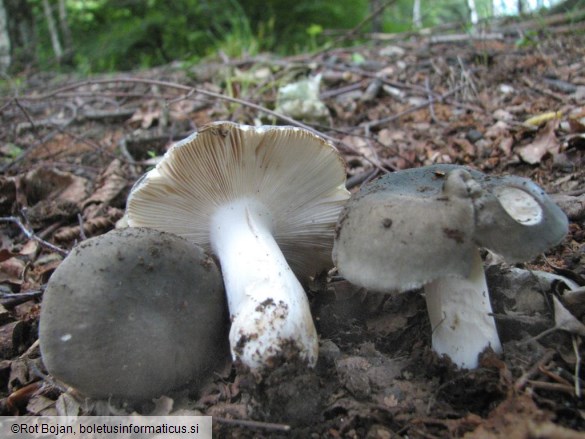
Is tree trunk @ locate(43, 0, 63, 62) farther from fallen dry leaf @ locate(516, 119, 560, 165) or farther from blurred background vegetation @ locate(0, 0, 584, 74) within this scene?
fallen dry leaf @ locate(516, 119, 560, 165)

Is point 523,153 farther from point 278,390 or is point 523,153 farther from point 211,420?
point 211,420

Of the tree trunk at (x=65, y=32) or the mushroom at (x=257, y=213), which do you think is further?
the tree trunk at (x=65, y=32)

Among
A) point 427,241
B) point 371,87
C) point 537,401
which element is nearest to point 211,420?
point 427,241

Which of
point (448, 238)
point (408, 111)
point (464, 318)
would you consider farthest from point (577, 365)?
point (408, 111)

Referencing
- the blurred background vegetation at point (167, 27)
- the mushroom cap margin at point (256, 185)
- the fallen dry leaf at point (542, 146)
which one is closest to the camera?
the mushroom cap margin at point (256, 185)

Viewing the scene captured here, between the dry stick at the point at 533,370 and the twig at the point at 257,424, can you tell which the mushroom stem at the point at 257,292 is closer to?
the twig at the point at 257,424

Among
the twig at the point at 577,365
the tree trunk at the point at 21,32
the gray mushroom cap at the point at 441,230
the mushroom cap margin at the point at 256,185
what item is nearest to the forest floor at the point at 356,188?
the twig at the point at 577,365

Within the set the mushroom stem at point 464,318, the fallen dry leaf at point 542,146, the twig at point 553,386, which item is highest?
the fallen dry leaf at point 542,146
